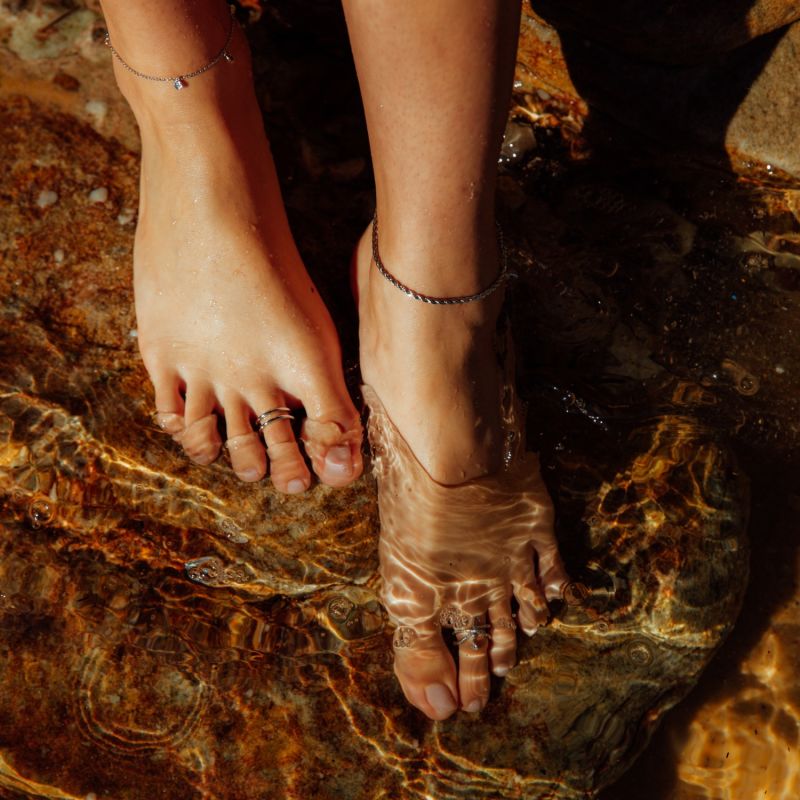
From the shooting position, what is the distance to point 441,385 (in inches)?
75.6

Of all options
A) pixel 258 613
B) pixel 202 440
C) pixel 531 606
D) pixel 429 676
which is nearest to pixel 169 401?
pixel 202 440

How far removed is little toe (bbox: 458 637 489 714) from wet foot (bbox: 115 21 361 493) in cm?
53

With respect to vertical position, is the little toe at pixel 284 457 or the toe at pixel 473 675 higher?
the little toe at pixel 284 457

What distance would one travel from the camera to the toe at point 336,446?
2100 mm

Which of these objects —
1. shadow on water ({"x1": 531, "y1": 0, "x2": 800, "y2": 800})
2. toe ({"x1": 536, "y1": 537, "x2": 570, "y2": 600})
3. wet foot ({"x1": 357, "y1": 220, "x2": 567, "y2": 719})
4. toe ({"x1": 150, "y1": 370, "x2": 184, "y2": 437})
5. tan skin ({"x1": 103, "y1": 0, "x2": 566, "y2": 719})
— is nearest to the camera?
tan skin ({"x1": 103, "y1": 0, "x2": 566, "y2": 719})

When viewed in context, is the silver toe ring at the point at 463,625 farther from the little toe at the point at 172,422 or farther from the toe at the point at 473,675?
the little toe at the point at 172,422

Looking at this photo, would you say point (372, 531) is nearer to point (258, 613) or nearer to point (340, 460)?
point (340, 460)

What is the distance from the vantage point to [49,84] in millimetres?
2592

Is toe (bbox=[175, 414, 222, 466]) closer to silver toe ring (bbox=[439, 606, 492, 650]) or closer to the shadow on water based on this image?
silver toe ring (bbox=[439, 606, 492, 650])

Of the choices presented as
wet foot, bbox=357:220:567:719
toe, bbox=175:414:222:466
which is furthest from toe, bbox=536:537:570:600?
toe, bbox=175:414:222:466

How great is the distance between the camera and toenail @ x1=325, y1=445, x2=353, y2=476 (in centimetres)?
209

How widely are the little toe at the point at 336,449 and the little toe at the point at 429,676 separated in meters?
0.46

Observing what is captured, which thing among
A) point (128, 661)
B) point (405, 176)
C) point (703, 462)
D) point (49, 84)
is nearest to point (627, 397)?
point (703, 462)

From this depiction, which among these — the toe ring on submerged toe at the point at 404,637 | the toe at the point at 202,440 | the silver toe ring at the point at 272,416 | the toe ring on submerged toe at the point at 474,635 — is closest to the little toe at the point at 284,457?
the silver toe ring at the point at 272,416
